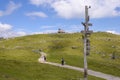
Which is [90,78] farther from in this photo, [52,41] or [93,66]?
[52,41]

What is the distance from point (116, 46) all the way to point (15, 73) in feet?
322

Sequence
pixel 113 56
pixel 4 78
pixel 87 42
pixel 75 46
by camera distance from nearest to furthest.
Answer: pixel 87 42 → pixel 4 78 → pixel 113 56 → pixel 75 46

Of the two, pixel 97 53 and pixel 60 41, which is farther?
pixel 60 41

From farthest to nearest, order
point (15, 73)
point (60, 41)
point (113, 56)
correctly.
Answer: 1. point (60, 41)
2. point (113, 56)
3. point (15, 73)

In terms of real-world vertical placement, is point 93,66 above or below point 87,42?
below

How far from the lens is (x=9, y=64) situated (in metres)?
82.9

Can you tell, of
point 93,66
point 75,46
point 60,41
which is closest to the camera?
point 93,66

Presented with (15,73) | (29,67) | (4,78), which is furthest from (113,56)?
(4,78)

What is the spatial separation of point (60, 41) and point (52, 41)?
5.43m

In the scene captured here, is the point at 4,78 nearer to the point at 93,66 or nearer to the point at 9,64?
the point at 9,64

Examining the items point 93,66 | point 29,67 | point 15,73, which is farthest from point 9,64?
point 93,66

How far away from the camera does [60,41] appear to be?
559 ft

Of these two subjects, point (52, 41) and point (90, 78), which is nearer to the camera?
point (90, 78)

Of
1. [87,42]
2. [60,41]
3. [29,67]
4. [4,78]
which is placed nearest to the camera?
[87,42]
